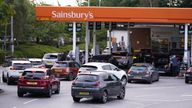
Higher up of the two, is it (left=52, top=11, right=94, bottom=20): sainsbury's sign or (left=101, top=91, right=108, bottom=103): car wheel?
(left=52, top=11, right=94, bottom=20): sainsbury's sign

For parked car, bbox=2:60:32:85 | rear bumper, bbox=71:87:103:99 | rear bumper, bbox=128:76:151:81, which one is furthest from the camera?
rear bumper, bbox=128:76:151:81

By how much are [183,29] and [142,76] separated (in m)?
11.5

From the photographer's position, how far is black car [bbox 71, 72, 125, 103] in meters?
26.9

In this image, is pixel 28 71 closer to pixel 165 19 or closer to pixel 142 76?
pixel 142 76

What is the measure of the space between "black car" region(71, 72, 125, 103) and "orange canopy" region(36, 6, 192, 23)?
2251cm

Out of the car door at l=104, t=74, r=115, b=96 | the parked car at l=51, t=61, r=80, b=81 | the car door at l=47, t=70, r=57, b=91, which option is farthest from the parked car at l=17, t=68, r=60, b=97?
the parked car at l=51, t=61, r=80, b=81

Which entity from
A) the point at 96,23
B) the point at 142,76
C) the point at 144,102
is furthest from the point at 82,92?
the point at 96,23

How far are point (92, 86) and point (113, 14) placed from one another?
2408 centimetres

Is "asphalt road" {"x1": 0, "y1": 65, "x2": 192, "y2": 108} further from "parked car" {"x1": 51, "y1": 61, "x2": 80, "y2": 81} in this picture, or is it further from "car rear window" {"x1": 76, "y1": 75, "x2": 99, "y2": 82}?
"parked car" {"x1": 51, "y1": 61, "x2": 80, "y2": 81}

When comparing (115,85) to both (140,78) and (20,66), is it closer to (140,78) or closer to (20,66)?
(20,66)

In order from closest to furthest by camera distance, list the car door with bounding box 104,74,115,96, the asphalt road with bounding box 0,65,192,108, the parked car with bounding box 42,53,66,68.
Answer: the asphalt road with bounding box 0,65,192,108 < the car door with bounding box 104,74,115,96 < the parked car with bounding box 42,53,66,68

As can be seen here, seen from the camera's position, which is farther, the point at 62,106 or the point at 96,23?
the point at 96,23

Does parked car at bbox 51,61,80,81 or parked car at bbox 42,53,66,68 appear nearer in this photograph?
parked car at bbox 51,61,80,81

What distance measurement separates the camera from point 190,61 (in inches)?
2019
